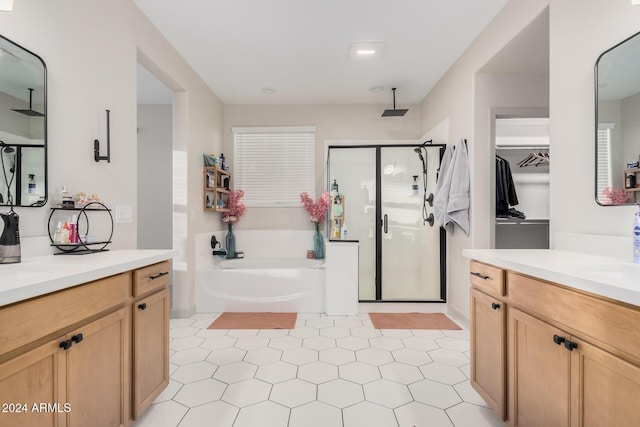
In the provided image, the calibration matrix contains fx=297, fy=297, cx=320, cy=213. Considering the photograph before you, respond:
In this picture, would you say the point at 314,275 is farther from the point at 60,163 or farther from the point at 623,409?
the point at 623,409

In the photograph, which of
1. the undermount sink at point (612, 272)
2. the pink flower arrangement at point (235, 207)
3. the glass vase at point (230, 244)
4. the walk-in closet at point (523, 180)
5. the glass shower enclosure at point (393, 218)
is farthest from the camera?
the pink flower arrangement at point (235, 207)

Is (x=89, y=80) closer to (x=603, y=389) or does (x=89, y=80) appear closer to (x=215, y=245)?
(x=215, y=245)

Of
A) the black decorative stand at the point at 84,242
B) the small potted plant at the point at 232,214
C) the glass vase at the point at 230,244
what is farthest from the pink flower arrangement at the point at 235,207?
the black decorative stand at the point at 84,242

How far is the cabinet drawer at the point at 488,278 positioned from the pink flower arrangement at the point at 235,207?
310 cm

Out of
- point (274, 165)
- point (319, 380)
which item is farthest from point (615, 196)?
point (274, 165)

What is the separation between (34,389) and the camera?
2.89ft

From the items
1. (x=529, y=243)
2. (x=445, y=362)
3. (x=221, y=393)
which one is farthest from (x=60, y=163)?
(x=529, y=243)

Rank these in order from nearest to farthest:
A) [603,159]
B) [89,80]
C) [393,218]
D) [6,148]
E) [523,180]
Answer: [6,148], [603,159], [89,80], [393,218], [523,180]

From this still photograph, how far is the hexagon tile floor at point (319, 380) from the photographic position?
1.55m

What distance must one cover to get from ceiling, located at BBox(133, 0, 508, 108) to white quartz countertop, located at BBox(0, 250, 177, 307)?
1.90 metres

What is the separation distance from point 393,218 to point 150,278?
260 cm

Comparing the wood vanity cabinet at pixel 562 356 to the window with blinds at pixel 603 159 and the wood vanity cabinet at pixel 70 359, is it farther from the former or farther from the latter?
the wood vanity cabinet at pixel 70 359

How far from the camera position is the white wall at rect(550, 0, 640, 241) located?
4.54ft

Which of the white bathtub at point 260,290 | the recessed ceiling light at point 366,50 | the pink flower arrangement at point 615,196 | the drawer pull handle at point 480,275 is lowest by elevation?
the white bathtub at point 260,290
